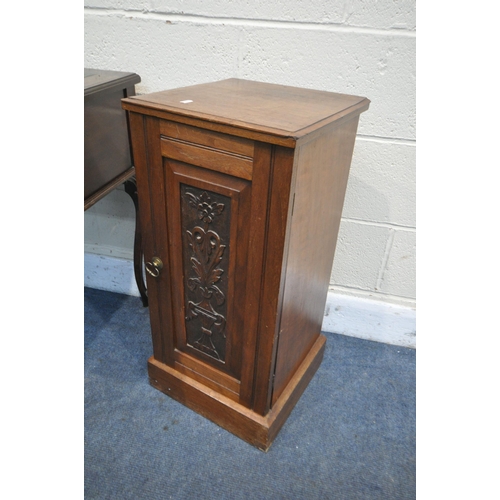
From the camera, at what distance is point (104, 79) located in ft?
3.90

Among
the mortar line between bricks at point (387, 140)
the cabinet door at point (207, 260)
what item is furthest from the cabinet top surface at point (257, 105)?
the mortar line between bricks at point (387, 140)

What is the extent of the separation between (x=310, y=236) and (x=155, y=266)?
419 millimetres

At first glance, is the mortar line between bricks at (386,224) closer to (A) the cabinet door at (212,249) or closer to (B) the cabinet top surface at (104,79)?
(A) the cabinet door at (212,249)

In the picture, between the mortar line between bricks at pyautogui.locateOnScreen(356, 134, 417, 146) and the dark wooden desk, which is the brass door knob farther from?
the mortar line between bricks at pyautogui.locateOnScreen(356, 134, 417, 146)

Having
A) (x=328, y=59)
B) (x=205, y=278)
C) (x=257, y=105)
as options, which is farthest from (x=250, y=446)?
(x=328, y=59)

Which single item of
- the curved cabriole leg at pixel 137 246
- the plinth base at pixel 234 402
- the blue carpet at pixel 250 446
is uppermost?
the curved cabriole leg at pixel 137 246

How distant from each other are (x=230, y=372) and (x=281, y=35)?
3.21 feet

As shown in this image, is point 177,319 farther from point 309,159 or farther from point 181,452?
point 309,159

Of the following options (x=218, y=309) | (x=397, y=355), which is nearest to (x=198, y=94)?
(x=218, y=309)

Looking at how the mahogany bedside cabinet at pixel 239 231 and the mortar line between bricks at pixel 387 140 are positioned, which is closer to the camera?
the mahogany bedside cabinet at pixel 239 231

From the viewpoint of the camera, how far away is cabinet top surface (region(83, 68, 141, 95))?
1.11 meters

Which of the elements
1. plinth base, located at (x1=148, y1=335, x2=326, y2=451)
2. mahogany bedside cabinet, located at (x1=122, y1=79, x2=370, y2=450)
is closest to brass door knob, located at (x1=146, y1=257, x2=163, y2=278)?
mahogany bedside cabinet, located at (x1=122, y1=79, x2=370, y2=450)

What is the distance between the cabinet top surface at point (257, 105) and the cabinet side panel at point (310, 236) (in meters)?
0.04

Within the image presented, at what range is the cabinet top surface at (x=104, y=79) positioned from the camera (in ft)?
3.66
